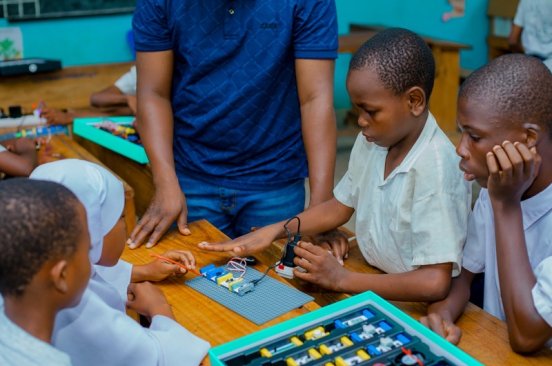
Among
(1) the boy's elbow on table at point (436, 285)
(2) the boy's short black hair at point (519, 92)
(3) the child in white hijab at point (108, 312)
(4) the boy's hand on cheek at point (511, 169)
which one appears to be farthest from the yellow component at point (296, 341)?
(2) the boy's short black hair at point (519, 92)

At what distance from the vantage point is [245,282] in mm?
1754

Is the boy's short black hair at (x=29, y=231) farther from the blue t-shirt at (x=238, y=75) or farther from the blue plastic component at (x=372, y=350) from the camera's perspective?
the blue t-shirt at (x=238, y=75)

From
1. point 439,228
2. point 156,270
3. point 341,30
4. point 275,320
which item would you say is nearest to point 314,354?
point 275,320

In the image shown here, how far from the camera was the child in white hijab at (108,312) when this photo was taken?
139 cm

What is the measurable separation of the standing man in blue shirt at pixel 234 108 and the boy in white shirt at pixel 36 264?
0.81 metres

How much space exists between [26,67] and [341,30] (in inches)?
135

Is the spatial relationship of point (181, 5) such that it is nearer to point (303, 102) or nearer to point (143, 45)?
point (143, 45)

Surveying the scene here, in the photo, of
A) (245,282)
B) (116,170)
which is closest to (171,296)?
(245,282)

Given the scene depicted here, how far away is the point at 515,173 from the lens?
4.99 ft

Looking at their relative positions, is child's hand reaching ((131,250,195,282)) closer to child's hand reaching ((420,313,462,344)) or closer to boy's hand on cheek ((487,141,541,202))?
child's hand reaching ((420,313,462,344))

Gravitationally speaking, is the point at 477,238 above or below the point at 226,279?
above

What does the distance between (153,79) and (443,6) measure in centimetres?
538

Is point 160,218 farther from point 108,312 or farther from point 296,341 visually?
point 296,341

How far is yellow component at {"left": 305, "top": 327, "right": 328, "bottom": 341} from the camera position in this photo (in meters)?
1.31
